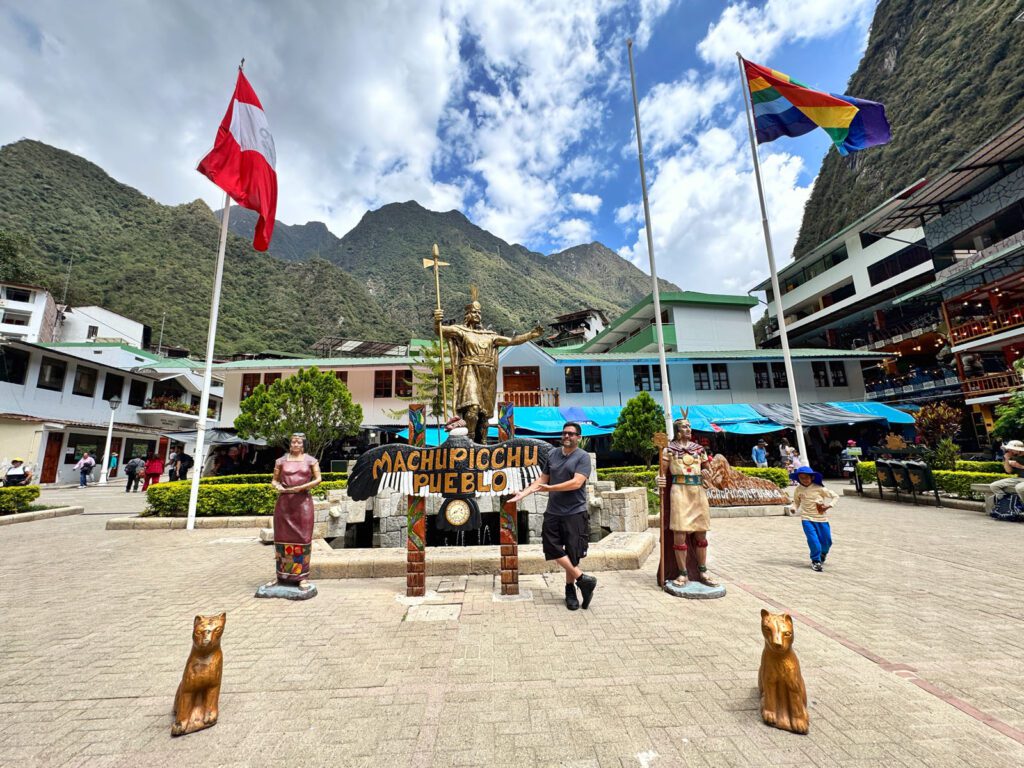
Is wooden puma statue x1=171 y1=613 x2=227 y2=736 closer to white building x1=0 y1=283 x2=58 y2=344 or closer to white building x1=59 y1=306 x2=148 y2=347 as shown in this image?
white building x1=0 y1=283 x2=58 y2=344

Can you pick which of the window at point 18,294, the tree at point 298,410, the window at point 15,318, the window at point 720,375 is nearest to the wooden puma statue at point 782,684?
the tree at point 298,410

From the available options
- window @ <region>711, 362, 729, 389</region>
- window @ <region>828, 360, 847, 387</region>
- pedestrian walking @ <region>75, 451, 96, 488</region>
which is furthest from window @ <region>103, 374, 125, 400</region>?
window @ <region>828, 360, 847, 387</region>

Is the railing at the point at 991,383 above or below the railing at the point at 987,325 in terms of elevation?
below

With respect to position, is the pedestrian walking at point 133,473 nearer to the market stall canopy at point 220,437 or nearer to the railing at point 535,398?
the market stall canopy at point 220,437

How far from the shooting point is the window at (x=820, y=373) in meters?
25.2

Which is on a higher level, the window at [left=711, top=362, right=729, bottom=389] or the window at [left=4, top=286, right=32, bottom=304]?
the window at [left=4, top=286, right=32, bottom=304]

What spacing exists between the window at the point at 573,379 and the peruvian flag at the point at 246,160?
53.4ft

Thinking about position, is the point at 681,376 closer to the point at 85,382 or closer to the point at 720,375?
the point at 720,375

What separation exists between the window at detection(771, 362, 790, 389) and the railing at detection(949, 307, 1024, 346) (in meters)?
8.41

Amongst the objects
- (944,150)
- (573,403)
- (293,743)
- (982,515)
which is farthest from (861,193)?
(293,743)

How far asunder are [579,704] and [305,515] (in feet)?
12.8

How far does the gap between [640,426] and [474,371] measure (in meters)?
8.19

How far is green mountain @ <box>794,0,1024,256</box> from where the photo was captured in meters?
34.7

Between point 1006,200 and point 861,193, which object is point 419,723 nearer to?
point 1006,200
